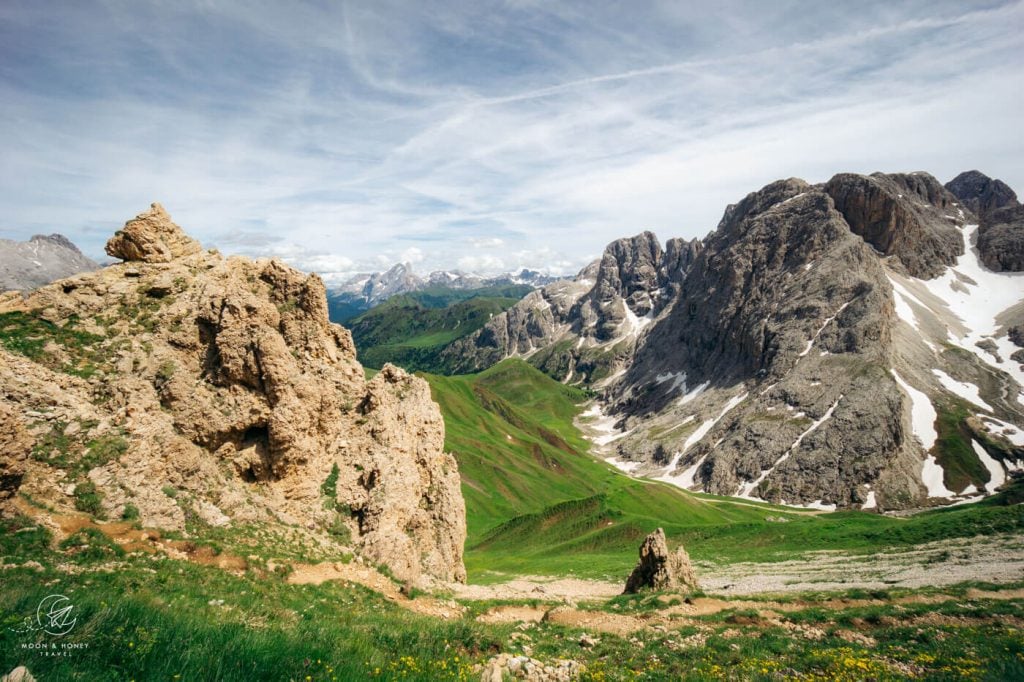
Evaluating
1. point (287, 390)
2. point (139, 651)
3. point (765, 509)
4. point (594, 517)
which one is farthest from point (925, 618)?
point (765, 509)

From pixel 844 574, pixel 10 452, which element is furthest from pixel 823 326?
pixel 10 452

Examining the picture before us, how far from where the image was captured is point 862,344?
15400cm

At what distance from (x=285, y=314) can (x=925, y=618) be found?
33027 millimetres

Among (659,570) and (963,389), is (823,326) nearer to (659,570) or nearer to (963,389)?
(963,389)

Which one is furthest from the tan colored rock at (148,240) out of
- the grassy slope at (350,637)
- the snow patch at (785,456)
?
the snow patch at (785,456)

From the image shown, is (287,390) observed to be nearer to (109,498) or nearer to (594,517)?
(109,498)

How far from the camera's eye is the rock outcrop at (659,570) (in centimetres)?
3409

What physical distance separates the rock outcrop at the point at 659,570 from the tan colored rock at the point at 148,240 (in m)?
35.9

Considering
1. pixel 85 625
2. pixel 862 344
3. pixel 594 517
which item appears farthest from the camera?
pixel 862 344

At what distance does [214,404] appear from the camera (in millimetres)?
23047

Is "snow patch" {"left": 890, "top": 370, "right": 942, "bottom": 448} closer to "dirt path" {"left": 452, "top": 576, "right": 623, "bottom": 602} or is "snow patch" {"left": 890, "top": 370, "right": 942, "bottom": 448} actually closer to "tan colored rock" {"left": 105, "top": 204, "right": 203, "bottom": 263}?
"dirt path" {"left": 452, "top": 576, "right": 623, "bottom": 602}

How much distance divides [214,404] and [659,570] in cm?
2971

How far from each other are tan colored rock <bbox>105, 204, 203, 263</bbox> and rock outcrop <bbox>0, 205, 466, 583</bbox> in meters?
0.08

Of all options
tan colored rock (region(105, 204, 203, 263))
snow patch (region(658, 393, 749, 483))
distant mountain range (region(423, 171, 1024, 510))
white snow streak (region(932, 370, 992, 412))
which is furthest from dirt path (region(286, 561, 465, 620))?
white snow streak (region(932, 370, 992, 412))
